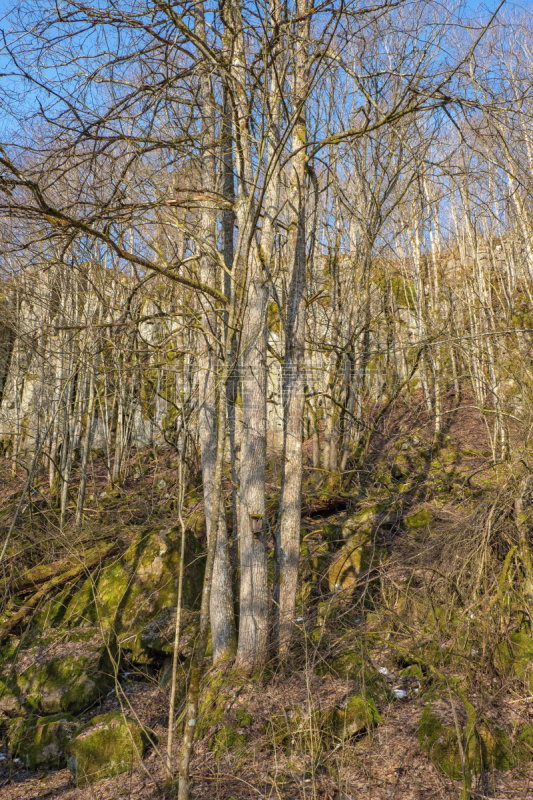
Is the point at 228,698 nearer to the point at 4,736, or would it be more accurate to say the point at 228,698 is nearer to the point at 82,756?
the point at 82,756

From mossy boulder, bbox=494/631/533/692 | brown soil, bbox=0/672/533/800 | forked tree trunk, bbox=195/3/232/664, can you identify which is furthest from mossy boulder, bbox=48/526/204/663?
mossy boulder, bbox=494/631/533/692

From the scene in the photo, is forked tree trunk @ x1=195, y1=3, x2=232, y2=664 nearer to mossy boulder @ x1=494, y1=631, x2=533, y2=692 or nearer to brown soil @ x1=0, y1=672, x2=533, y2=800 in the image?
brown soil @ x1=0, y1=672, x2=533, y2=800

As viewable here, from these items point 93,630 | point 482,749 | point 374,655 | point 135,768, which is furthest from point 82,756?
point 482,749

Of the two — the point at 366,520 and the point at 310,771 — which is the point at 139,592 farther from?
the point at 310,771

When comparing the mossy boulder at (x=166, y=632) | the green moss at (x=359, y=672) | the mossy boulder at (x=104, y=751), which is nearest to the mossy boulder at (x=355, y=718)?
the green moss at (x=359, y=672)

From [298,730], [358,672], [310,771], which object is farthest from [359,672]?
[310,771]

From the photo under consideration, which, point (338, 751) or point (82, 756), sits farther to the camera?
point (82, 756)

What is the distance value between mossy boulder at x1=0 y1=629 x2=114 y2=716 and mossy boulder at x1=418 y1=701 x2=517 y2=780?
3.19 m

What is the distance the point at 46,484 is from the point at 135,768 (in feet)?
24.1

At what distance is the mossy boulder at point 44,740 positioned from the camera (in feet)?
14.9

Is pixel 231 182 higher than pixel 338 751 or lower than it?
higher

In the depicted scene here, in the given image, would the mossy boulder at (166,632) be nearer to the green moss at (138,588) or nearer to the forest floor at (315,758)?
the green moss at (138,588)

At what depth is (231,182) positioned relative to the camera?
6.06m

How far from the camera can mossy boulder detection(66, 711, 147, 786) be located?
401cm
